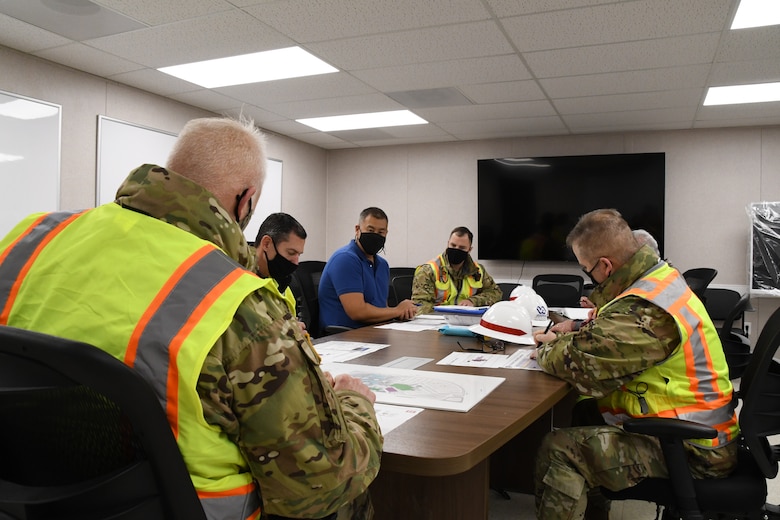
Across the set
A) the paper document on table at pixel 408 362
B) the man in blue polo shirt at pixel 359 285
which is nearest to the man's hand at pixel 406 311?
the man in blue polo shirt at pixel 359 285

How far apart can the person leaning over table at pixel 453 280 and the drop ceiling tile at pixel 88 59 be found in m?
2.67

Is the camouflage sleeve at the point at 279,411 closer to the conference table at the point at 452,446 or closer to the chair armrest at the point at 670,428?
the conference table at the point at 452,446

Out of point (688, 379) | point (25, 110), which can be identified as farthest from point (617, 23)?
point (25, 110)

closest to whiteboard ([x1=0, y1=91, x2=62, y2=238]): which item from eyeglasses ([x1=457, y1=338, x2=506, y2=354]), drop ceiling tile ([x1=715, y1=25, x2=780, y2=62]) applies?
eyeglasses ([x1=457, y1=338, x2=506, y2=354])

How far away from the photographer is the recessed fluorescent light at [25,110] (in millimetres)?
3934

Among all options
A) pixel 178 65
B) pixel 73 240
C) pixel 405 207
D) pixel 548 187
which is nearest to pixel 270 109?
pixel 178 65

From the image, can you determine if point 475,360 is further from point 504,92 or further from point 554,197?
point 554,197

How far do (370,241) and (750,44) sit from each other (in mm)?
A: 2815

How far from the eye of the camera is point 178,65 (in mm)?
4254

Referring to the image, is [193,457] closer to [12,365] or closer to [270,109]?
[12,365]

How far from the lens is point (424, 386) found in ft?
5.32

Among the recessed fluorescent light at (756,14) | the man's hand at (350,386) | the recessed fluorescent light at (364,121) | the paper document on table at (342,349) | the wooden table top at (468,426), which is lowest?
the wooden table top at (468,426)

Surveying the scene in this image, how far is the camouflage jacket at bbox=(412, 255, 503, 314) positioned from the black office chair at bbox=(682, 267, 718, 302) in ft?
5.91

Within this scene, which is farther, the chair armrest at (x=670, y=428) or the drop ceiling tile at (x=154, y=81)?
the drop ceiling tile at (x=154, y=81)
